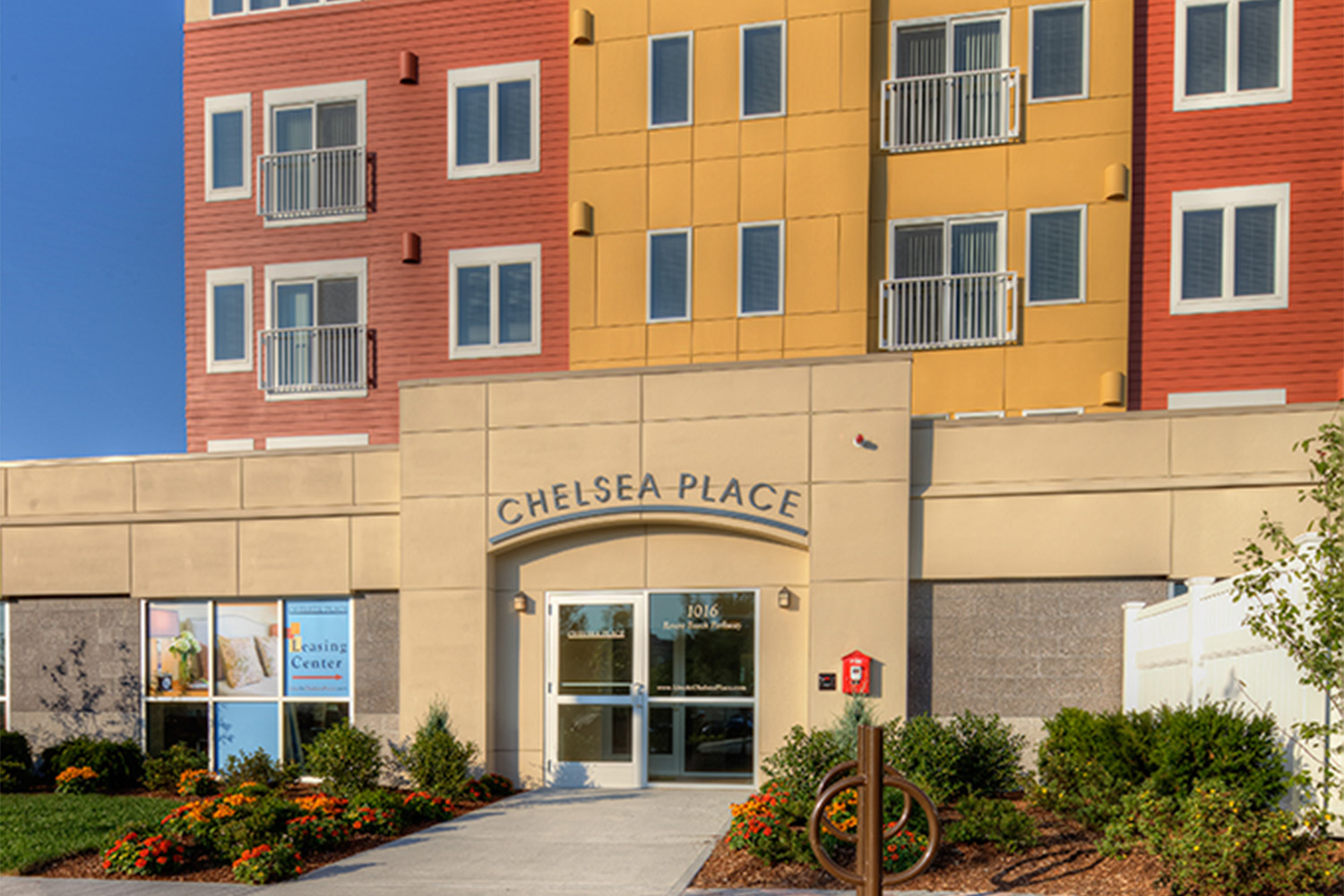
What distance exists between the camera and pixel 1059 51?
16406 mm

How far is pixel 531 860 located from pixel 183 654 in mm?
8273

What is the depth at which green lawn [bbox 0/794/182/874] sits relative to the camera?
1086 cm

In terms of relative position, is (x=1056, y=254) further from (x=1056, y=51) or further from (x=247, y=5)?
(x=247, y=5)

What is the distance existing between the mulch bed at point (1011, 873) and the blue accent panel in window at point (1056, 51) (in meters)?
11.0

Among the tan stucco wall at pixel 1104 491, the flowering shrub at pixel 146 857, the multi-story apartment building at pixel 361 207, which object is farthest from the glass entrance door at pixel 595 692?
the flowering shrub at pixel 146 857

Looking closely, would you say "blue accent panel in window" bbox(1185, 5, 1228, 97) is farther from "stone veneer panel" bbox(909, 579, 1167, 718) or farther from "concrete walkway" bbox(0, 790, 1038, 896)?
"concrete walkway" bbox(0, 790, 1038, 896)

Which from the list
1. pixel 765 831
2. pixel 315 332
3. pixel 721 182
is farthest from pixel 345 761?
pixel 721 182

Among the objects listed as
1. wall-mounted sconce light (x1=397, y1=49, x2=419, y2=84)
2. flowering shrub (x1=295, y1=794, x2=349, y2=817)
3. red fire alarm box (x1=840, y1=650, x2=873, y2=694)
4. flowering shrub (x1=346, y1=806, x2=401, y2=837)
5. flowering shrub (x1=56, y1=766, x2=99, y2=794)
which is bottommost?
flowering shrub (x1=56, y1=766, x2=99, y2=794)

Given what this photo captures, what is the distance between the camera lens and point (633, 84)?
688 inches

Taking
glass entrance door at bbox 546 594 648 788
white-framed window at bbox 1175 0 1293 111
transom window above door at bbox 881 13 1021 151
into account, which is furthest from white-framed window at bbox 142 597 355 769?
white-framed window at bbox 1175 0 1293 111

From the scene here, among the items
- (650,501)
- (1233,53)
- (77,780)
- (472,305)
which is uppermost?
(1233,53)

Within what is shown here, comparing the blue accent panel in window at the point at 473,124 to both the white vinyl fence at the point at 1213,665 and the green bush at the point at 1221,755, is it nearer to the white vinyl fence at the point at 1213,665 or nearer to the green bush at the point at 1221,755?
the white vinyl fence at the point at 1213,665

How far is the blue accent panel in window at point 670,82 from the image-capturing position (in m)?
17.4

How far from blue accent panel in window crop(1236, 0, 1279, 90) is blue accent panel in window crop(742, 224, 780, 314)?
708 cm
